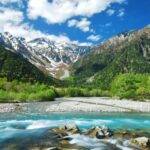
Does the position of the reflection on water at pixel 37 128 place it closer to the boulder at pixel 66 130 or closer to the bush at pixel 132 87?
the boulder at pixel 66 130

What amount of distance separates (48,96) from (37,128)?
7339 centimetres

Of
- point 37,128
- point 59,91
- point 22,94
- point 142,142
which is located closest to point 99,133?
point 142,142

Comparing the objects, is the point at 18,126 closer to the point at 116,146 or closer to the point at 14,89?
the point at 116,146

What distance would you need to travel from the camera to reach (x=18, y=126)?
56594mm

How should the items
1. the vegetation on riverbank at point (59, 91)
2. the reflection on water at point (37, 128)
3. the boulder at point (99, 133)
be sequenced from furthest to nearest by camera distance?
the vegetation on riverbank at point (59, 91), the boulder at point (99, 133), the reflection on water at point (37, 128)

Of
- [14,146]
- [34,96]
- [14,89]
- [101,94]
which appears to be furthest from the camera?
[101,94]

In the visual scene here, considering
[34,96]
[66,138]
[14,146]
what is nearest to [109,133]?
[66,138]

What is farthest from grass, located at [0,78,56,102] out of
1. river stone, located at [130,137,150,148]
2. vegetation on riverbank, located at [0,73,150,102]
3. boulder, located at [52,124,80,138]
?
river stone, located at [130,137,150,148]

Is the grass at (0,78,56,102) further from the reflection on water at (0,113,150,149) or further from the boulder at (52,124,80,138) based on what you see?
the boulder at (52,124,80,138)

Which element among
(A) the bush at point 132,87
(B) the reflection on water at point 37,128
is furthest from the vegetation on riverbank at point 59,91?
(B) the reflection on water at point 37,128

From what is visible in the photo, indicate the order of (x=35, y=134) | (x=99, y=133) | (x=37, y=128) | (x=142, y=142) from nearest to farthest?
(x=142, y=142)
(x=99, y=133)
(x=35, y=134)
(x=37, y=128)

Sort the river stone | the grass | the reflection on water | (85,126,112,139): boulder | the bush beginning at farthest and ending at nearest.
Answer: the bush → the grass → (85,126,112,139): boulder → the reflection on water → the river stone

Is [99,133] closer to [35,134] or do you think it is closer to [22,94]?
[35,134]

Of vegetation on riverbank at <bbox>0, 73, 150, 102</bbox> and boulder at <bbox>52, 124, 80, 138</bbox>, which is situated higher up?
vegetation on riverbank at <bbox>0, 73, 150, 102</bbox>
